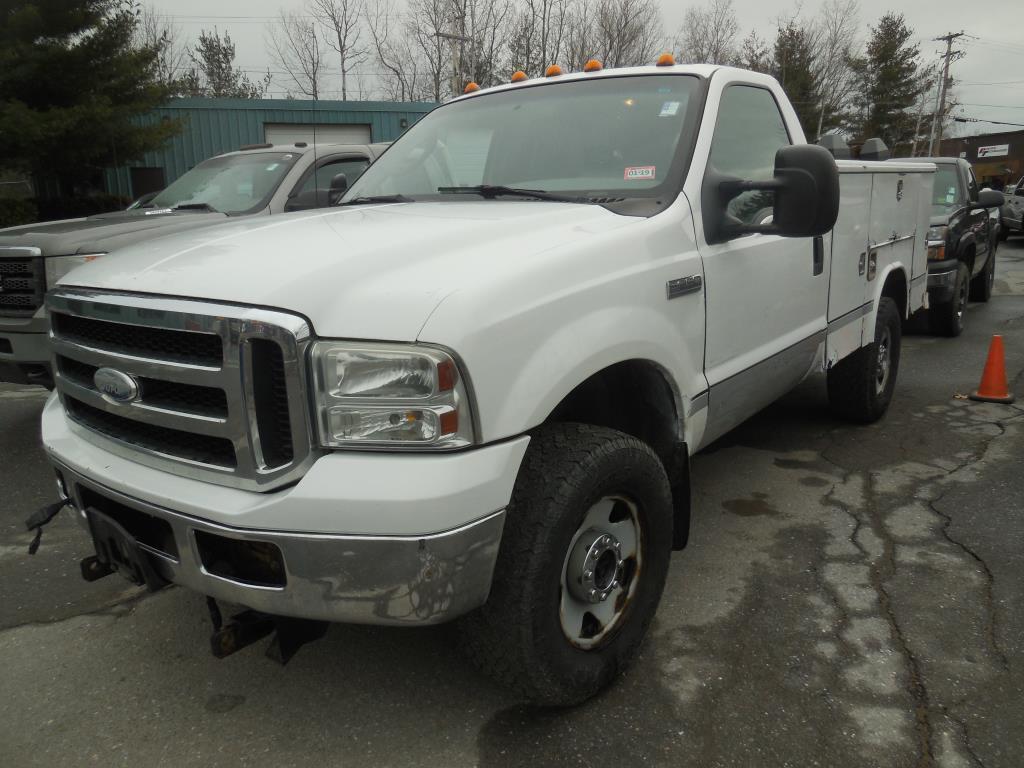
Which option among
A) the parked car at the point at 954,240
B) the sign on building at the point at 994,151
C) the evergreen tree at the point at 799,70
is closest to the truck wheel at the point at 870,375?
the parked car at the point at 954,240

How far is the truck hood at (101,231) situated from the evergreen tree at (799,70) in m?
40.7

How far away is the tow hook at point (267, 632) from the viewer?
2141mm

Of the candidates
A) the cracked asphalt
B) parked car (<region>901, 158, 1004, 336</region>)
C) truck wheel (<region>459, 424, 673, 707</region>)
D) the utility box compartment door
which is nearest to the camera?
truck wheel (<region>459, 424, 673, 707</region>)

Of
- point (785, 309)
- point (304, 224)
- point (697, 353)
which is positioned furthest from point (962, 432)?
point (304, 224)

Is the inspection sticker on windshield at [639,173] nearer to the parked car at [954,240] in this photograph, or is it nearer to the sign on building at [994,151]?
the parked car at [954,240]

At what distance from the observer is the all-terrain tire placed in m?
10.5

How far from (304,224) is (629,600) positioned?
1.59 metres

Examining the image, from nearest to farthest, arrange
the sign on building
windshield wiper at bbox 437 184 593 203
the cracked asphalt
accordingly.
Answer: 1. the cracked asphalt
2. windshield wiper at bbox 437 184 593 203
3. the sign on building

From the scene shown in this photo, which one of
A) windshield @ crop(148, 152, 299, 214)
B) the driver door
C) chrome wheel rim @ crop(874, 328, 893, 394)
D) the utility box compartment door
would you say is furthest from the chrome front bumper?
windshield @ crop(148, 152, 299, 214)

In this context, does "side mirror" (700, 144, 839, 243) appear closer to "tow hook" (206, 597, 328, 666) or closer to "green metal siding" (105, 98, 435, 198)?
"tow hook" (206, 597, 328, 666)

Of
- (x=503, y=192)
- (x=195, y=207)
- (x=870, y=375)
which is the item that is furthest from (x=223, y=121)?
(x=503, y=192)

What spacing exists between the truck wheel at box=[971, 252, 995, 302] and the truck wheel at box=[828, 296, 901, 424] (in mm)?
6288

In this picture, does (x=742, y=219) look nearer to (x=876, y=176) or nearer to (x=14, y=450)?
(x=876, y=176)

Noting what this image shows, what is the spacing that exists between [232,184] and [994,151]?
68.8 meters
